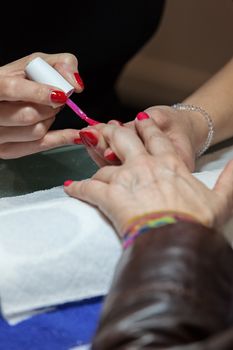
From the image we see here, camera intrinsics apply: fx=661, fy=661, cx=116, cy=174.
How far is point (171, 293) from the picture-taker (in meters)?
0.54

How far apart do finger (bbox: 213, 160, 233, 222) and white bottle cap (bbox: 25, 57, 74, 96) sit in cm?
24

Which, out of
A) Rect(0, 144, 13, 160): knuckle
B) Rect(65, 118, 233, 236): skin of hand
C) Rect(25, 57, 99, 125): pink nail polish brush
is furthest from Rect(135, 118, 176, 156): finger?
Rect(0, 144, 13, 160): knuckle

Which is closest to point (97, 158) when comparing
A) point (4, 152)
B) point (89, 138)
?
point (89, 138)

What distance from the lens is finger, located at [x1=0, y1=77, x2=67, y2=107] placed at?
32.7 inches

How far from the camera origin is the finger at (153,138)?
757mm

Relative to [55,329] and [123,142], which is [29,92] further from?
[55,329]

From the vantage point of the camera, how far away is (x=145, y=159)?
73cm

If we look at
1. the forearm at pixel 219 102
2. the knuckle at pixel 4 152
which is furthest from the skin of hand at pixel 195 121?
the knuckle at pixel 4 152

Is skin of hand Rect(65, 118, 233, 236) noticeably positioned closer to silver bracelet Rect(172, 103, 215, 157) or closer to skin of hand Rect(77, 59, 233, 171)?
skin of hand Rect(77, 59, 233, 171)

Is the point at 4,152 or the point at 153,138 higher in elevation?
the point at 153,138

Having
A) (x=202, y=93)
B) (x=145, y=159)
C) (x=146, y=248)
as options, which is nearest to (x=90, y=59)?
(x=202, y=93)

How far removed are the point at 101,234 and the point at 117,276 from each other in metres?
0.11

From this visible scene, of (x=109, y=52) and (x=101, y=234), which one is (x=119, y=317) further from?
(x=109, y=52)

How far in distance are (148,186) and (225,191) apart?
0.09 meters
